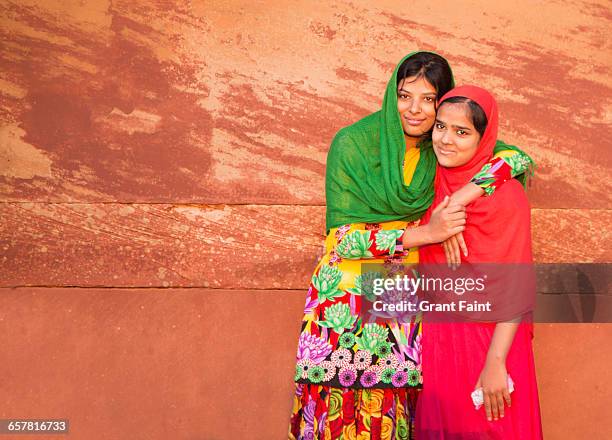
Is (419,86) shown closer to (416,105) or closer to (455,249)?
(416,105)

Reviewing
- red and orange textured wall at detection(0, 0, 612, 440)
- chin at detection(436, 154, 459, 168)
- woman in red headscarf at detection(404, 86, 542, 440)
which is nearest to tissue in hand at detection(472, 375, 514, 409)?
woman in red headscarf at detection(404, 86, 542, 440)

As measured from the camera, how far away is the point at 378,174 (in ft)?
8.14

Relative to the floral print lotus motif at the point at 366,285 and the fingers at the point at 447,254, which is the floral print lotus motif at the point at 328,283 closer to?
the floral print lotus motif at the point at 366,285

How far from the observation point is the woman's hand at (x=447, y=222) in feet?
7.41

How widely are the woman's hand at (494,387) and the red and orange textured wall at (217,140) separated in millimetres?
1293

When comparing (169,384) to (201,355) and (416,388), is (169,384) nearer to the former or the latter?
(201,355)

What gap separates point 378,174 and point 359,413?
83 centimetres

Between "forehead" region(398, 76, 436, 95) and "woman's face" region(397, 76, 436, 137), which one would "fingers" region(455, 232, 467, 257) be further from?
"forehead" region(398, 76, 436, 95)

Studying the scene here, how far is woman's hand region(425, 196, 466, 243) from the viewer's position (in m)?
2.26

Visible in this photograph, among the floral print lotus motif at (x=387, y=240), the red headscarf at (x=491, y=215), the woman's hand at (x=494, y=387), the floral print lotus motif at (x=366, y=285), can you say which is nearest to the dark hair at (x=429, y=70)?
the red headscarf at (x=491, y=215)

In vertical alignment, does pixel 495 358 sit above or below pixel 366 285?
below

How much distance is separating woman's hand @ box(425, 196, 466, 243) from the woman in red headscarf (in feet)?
0.10

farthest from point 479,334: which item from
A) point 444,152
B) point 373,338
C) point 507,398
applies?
point 444,152

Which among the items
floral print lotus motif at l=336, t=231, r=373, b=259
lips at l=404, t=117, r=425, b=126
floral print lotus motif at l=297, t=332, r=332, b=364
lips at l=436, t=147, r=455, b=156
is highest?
lips at l=404, t=117, r=425, b=126
